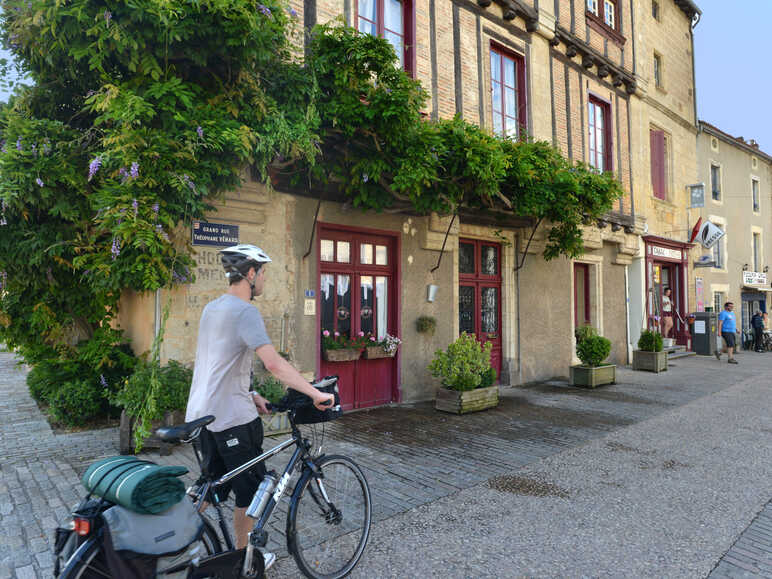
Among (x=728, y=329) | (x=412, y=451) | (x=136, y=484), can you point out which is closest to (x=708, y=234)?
(x=728, y=329)

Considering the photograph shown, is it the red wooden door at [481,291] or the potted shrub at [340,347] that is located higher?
the red wooden door at [481,291]

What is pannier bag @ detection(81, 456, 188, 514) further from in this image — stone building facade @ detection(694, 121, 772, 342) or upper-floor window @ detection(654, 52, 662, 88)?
stone building facade @ detection(694, 121, 772, 342)

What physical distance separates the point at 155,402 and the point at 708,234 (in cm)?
1677

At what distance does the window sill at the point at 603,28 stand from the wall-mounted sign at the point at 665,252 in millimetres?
5571

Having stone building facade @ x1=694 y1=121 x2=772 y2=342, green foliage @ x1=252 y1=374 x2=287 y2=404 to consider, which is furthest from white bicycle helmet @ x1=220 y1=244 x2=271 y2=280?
stone building facade @ x1=694 y1=121 x2=772 y2=342

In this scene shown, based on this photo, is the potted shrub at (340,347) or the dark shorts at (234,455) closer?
the dark shorts at (234,455)

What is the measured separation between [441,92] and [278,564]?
24.3 ft

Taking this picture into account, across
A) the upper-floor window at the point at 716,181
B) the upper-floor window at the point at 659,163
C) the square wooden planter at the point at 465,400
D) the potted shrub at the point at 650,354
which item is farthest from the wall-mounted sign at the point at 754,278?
the square wooden planter at the point at 465,400

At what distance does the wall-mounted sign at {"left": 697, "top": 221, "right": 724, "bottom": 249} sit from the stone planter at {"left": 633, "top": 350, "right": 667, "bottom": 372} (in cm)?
598

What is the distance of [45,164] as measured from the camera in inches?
184

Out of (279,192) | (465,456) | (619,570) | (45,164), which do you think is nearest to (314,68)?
(279,192)

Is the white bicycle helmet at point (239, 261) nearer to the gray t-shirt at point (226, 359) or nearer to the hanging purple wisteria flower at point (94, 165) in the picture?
the gray t-shirt at point (226, 359)

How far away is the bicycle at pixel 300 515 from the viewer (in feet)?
7.45

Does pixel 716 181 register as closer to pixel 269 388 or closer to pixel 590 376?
pixel 590 376
